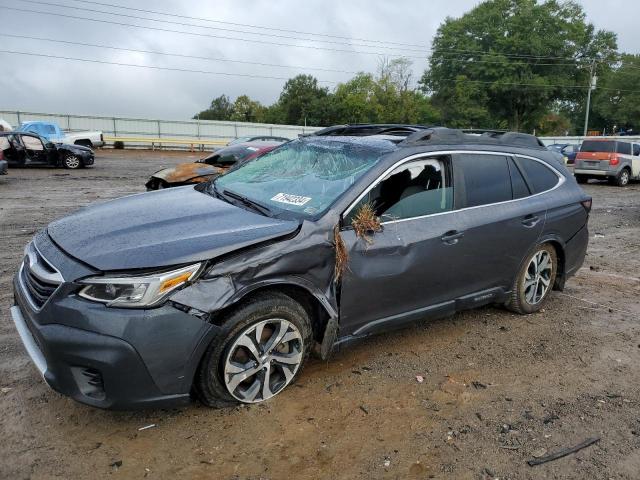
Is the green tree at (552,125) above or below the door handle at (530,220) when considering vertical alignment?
above

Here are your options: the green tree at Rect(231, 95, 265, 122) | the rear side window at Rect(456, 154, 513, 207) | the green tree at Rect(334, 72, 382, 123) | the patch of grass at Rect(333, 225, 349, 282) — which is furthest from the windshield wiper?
the green tree at Rect(231, 95, 265, 122)

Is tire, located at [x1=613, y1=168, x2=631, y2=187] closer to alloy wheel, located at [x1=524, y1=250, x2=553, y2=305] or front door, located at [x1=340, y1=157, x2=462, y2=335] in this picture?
alloy wheel, located at [x1=524, y1=250, x2=553, y2=305]

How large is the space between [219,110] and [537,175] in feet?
367

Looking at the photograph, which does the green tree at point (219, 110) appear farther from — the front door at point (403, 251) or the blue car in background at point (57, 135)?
the front door at point (403, 251)

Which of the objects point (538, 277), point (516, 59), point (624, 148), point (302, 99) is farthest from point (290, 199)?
point (302, 99)

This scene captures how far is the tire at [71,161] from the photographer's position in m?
19.1

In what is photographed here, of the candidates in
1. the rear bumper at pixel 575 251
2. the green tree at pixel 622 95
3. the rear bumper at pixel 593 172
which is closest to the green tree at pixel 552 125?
the green tree at pixel 622 95

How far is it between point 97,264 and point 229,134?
130 feet

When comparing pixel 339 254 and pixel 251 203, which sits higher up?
pixel 251 203

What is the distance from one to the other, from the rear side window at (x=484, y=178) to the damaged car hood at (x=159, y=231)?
165 cm

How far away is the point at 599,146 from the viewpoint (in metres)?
18.6

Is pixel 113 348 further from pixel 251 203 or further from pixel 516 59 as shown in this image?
pixel 516 59

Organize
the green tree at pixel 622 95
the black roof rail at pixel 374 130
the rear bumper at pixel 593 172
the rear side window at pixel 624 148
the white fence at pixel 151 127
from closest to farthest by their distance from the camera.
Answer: the black roof rail at pixel 374 130
the rear bumper at pixel 593 172
the rear side window at pixel 624 148
the white fence at pixel 151 127
the green tree at pixel 622 95

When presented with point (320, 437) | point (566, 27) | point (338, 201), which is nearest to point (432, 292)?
point (338, 201)
